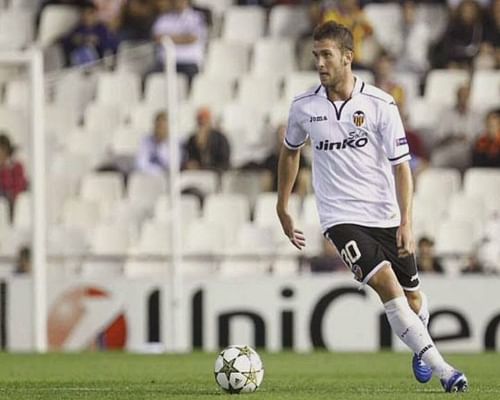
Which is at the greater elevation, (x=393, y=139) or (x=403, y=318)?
(x=393, y=139)

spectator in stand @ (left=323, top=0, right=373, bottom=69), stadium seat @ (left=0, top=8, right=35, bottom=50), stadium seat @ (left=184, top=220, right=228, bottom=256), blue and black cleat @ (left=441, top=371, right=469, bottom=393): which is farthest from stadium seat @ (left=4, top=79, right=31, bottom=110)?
blue and black cleat @ (left=441, top=371, right=469, bottom=393)

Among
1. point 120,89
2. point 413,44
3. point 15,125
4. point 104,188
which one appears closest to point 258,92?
point 120,89

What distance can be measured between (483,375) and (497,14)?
9477 millimetres

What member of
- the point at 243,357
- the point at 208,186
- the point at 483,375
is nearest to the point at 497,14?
the point at 208,186

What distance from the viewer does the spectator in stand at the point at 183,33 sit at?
2114 cm

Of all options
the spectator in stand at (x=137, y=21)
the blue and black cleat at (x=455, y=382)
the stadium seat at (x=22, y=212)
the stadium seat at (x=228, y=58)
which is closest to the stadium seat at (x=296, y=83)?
the stadium seat at (x=228, y=58)

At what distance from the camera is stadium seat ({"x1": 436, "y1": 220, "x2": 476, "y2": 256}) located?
60.5 ft

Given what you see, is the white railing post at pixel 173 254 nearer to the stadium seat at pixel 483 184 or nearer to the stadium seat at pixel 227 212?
the stadium seat at pixel 227 212

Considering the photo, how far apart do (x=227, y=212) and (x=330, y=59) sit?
9887 millimetres

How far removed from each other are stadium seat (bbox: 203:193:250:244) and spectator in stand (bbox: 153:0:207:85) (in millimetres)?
2581

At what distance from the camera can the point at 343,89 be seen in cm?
962

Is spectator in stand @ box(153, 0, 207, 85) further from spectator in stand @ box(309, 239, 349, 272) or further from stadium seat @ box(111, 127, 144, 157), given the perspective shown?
spectator in stand @ box(309, 239, 349, 272)

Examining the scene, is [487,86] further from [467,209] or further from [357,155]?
[357,155]

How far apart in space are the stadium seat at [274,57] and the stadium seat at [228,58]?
0.88 ft
